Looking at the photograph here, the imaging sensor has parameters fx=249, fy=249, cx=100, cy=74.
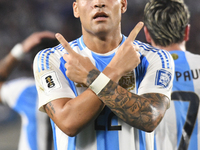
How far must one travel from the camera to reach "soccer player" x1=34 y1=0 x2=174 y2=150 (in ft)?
3.39

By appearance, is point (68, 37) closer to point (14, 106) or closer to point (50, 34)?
point (50, 34)

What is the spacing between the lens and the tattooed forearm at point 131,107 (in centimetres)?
102

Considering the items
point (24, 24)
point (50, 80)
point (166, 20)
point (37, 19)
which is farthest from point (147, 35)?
point (50, 80)

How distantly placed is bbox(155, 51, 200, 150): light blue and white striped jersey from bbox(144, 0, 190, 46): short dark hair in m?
0.40

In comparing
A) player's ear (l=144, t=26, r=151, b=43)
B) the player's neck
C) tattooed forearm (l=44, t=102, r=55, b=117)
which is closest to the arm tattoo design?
tattooed forearm (l=44, t=102, r=55, b=117)

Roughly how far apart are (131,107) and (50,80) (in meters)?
0.39

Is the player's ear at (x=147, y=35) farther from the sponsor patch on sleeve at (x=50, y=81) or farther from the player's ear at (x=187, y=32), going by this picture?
the sponsor patch on sleeve at (x=50, y=81)

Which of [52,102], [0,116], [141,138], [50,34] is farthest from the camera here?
[50,34]

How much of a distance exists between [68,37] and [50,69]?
1243 mm

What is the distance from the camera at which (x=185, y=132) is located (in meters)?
2.28

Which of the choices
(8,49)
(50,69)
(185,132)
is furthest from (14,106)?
(185,132)

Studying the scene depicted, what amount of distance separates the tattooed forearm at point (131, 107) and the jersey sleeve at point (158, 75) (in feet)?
0.30

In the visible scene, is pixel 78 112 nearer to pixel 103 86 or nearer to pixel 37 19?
pixel 103 86

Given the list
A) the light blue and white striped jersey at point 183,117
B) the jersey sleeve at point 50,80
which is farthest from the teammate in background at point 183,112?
the jersey sleeve at point 50,80
